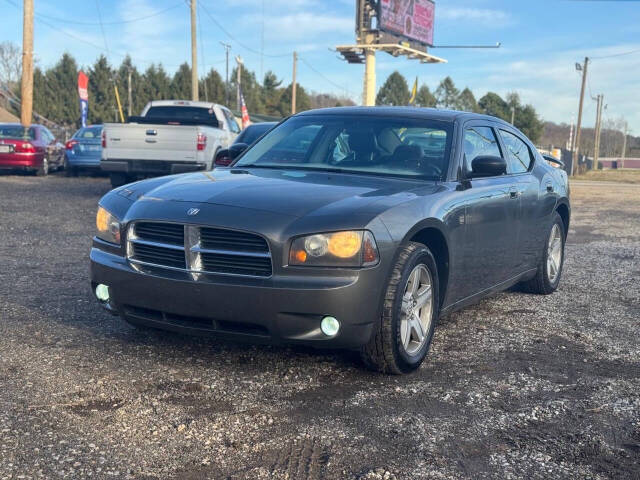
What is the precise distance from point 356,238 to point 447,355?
4.36 feet

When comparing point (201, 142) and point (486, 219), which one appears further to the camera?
point (201, 142)

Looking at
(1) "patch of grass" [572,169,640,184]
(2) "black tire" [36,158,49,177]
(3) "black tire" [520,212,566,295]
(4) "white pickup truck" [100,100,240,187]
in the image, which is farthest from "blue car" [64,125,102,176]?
(1) "patch of grass" [572,169,640,184]

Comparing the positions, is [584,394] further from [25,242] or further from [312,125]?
[25,242]

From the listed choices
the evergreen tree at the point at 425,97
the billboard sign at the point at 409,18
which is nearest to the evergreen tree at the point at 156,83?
the evergreen tree at the point at 425,97

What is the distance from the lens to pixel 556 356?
16.3 ft

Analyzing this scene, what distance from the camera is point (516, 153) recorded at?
21.4ft

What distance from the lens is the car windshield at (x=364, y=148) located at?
5.20 m

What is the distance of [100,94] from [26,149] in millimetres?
65274

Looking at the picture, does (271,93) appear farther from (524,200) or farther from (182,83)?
(524,200)

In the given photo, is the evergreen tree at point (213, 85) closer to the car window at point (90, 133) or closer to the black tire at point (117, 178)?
the car window at point (90, 133)

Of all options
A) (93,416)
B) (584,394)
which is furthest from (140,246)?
(584,394)

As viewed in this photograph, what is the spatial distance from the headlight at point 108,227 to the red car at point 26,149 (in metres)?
17.6

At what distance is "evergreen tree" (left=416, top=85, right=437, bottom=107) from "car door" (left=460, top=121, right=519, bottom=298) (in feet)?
295

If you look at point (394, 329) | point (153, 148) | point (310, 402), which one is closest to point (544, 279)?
point (394, 329)
